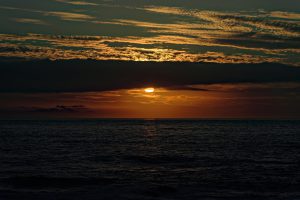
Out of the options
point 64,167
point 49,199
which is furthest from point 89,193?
point 64,167

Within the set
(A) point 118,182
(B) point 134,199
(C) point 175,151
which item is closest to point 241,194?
(B) point 134,199

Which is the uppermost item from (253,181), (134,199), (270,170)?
(270,170)

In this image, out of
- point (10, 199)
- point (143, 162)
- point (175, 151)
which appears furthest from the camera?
point (175, 151)

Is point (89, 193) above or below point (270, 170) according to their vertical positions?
below

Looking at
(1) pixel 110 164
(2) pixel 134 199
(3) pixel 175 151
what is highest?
(3) pixel 175 151

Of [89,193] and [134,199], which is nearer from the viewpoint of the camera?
[134,199]

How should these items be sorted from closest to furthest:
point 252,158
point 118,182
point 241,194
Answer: point 241,194 < point 118,182 < point 252,158

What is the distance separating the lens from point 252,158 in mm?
52125

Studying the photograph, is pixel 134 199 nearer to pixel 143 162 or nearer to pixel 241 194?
pixel 241 194

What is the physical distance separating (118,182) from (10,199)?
9.03 meters

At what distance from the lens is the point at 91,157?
2068 inches

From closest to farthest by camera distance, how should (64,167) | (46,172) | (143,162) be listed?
(46,172)
(64,167)
(143,162)

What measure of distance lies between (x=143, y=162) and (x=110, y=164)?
13.2ft

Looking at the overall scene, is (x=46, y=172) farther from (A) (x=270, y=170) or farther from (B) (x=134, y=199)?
(A) (x=270, y=170)
